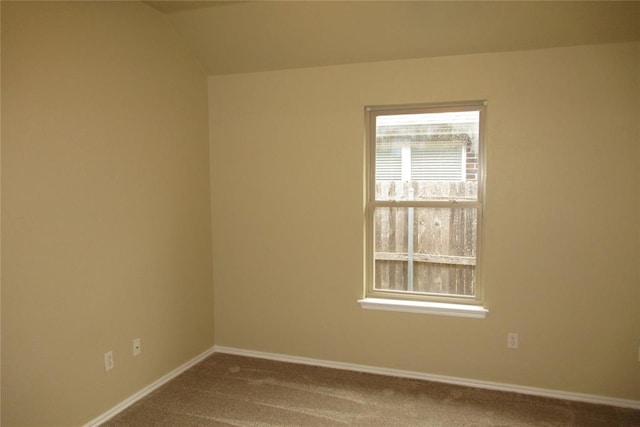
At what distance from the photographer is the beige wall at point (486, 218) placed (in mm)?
2738

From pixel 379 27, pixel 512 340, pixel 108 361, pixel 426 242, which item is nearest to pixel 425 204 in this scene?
pixel 426 242

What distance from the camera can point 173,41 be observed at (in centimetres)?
311

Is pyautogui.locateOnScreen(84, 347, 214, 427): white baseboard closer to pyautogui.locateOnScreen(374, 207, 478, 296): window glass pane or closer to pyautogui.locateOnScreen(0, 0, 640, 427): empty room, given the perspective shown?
pyautogui.locateOnScreen(0, 0, 640, 427): empty room

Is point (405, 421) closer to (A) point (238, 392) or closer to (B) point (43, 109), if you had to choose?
(A) point (238, 392)

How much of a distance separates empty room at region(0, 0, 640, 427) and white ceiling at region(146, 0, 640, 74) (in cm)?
2

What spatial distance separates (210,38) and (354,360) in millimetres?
2687

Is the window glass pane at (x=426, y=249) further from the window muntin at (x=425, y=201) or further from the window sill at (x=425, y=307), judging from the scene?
the window sill at (x=425, y=307)

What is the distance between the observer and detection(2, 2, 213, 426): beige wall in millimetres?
2062

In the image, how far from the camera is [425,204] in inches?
125

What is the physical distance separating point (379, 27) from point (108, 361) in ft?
9.02

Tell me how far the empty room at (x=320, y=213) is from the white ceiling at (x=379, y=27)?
16 millimetres

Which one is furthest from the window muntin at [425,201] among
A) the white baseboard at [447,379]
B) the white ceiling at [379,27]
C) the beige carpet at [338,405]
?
the beige carpet at [338,405]

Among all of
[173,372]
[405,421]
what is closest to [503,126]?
[405,421]

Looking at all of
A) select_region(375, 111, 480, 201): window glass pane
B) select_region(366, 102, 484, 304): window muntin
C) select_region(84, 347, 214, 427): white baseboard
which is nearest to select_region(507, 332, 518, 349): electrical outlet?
select_region(366, 102, 484, 304): window muntin
